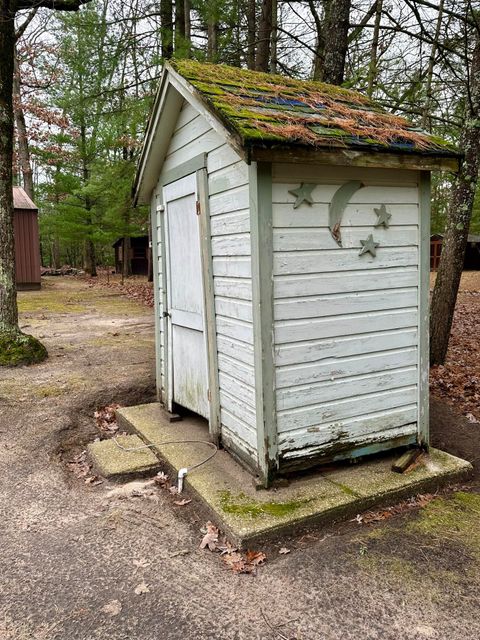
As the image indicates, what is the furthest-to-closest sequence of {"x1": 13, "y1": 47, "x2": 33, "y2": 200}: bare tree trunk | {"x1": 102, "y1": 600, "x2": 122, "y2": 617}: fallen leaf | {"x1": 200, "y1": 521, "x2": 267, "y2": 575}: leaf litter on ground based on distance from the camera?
1. {"x1": 13, "y1": 47, "x2": 33, "y2": 200}: bare tree trunk
2. {"x1": 200, "y1": 521, "x2": 267, "y2": 575}: leaf litter on ground
3. {"x1": 102, "y1": 600, "x2": 122, "y2": 617}: fallen leaf

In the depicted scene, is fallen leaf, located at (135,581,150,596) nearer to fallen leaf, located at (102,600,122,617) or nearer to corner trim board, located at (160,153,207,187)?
fallen leaf, located at (102,600,122,617)

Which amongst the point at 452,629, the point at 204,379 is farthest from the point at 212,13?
the point at 452,629

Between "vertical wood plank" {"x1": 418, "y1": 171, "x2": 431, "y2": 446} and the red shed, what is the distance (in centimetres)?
1770

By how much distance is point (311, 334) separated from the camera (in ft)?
11.9

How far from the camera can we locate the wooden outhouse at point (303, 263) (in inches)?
135

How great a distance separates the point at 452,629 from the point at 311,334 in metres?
1.95

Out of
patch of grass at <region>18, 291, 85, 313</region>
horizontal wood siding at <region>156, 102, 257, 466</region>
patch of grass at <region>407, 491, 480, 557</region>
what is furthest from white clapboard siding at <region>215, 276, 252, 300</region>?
patch of grass at <region>18, 291, 85, 313</region>

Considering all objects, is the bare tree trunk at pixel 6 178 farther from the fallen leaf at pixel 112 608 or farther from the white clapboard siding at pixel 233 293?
the fallen leaf at pixel 112 608

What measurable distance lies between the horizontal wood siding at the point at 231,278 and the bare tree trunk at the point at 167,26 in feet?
25.2

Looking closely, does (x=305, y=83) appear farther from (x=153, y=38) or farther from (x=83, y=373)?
(x=153, y=38)

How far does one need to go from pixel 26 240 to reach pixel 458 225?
650 inches

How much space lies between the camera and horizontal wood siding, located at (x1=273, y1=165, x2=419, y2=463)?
352cm

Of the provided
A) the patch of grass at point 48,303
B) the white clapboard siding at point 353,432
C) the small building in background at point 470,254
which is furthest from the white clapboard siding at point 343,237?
the small building in background at point 470,254

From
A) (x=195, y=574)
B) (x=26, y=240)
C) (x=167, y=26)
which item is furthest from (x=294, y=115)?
(x=26, y=240)
